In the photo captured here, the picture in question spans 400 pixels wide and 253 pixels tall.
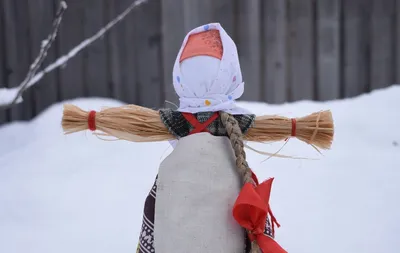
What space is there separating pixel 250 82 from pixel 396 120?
78cm

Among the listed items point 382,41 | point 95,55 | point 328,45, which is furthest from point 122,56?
point 382,41

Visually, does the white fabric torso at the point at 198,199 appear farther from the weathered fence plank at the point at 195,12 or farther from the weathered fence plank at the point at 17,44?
the weathered fence plank at the point at 17,44

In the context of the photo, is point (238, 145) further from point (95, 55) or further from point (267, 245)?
point (95, 55)

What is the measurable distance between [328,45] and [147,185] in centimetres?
133

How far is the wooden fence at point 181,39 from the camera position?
3143mm

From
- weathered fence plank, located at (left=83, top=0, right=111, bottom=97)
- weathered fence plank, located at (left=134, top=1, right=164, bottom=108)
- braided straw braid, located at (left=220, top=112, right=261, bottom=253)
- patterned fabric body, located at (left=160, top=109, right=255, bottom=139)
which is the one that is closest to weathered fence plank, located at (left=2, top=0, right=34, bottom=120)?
weathered fence plank, located at (left=83, top=0, right=111, bottom=97)

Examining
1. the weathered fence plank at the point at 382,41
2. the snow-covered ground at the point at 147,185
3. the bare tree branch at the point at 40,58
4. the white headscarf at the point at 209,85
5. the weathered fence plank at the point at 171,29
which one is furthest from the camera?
the weathered fence plank at the point at 382,41

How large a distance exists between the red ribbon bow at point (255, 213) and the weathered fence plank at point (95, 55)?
1.93 meters

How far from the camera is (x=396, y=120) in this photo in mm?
3027

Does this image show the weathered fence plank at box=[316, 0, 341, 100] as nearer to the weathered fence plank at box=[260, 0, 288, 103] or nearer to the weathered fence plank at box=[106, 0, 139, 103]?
the weathered fence plank at box=[260, 0, 288, 103]

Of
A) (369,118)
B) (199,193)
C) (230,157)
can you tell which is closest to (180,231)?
(199,193)

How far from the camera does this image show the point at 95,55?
3158 mm

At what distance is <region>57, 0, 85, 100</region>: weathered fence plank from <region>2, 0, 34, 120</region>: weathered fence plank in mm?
190

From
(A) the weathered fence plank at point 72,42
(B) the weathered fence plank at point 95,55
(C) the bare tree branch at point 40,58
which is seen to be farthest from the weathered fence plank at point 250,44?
(C) the bare tree branch at point 40,58
